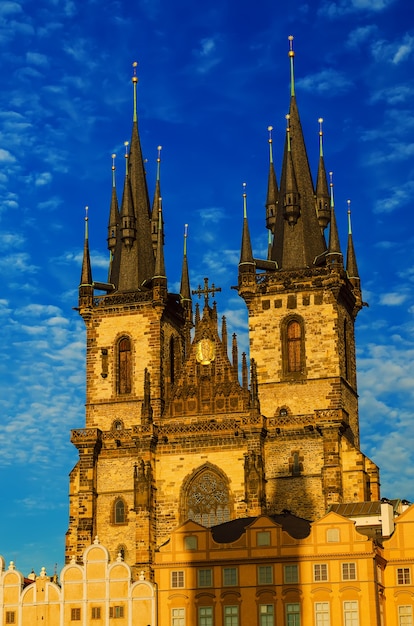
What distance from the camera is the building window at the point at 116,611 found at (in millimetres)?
69562

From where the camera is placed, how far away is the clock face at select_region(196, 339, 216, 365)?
92625 millimetres

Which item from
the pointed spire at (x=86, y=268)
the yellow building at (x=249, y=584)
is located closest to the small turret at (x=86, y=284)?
the pointed spire at (x=86, y=268)

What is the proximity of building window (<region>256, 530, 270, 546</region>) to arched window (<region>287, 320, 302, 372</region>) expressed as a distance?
2289 centimetres

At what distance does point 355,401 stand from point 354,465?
8.32 m

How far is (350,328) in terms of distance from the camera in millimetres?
95125

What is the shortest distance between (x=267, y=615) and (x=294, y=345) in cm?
2703

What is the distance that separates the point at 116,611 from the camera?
229 ft

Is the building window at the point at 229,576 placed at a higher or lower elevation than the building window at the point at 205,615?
higher

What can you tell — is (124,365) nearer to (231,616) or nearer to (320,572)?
(231,616)

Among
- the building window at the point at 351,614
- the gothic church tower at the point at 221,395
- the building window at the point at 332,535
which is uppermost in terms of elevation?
the gothic church tower at the point at 221,395

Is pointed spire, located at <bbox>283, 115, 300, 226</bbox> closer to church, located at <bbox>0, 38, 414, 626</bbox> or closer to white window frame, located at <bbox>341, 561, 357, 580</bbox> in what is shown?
church, located at <bbox>0, 38, 414, 626</bbox>

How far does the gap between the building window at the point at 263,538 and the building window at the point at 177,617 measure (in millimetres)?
4645

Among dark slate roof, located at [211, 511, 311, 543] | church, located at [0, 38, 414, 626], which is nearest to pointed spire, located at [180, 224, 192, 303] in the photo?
church, located at [0, 38, 414, 626]

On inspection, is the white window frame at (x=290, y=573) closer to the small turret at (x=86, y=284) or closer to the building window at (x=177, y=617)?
the building window at (x=177, y=617)
